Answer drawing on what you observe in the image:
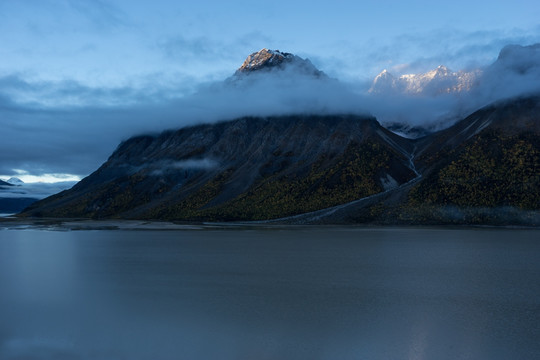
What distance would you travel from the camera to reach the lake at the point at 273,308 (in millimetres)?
25375

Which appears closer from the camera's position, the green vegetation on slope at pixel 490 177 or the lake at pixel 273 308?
the lake at pixel 273 308

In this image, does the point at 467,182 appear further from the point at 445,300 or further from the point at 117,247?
the point at 445,300

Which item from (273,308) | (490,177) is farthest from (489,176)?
(273,308)

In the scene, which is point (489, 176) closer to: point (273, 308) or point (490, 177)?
point (490, 177)

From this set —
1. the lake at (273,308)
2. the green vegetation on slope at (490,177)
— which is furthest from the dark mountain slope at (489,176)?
the lake at (273,308)

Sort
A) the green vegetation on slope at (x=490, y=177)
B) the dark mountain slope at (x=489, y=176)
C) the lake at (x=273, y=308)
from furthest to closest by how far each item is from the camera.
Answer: the green vegetation on slope at (x=490, y=177), the dark mountain slope at (x=489, y=176), the lake at (x=273, y=308)

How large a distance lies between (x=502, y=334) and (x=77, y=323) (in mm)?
26747

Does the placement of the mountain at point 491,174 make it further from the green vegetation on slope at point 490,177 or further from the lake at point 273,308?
the lake at point 273,308

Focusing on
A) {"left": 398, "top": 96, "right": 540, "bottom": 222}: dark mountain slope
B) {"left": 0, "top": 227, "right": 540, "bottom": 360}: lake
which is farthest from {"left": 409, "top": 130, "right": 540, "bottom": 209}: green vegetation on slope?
{"left": 0, "top": 227, "right": 540, "bottom": 360}: lake

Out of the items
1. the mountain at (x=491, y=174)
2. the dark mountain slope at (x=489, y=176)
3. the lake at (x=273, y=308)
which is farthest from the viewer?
the mountain at (x=491, y=174)

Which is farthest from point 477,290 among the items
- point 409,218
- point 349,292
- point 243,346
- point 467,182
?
point 467,182

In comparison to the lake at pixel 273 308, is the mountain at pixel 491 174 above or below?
above

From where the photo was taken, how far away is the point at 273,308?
34.5m

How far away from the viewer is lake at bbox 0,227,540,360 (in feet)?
83.3
